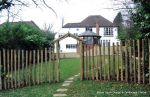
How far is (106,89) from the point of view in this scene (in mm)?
13250

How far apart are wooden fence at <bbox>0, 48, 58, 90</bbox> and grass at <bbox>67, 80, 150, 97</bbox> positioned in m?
1.95

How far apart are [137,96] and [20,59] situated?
24.9 ft

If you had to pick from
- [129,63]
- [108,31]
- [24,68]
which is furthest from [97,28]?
[129,63]

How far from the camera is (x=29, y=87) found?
15.7 meters

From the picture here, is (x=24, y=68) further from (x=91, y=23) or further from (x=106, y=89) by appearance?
(x=91, y=23)

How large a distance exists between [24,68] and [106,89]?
518 cm

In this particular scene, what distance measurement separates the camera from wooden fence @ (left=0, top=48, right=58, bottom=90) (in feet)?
53.6

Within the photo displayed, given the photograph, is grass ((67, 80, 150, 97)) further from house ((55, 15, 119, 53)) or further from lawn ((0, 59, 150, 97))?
house ((55, 15, 119, 53))

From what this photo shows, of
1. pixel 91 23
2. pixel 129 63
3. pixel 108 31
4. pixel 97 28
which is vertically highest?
pixel 91 23

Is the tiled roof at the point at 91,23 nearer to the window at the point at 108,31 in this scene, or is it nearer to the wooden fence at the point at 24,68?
the window at the point at 108,31

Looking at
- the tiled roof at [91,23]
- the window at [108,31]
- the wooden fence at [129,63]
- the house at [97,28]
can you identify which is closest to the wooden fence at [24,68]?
the wooden fence at [129,63]

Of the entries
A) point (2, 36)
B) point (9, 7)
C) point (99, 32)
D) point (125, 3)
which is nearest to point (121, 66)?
point (125, 3)

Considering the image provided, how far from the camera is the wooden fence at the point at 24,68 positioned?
643 inches

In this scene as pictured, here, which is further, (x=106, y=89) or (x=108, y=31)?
(x=108, y=31)
